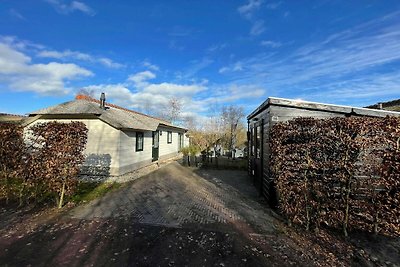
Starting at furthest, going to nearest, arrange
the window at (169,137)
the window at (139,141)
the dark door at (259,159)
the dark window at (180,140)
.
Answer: the dark window at (180,140), the window at (169,137), the window at (139,141), the dark door at (259,159)

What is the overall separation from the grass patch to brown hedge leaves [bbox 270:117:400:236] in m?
6.38

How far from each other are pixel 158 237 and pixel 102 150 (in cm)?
859

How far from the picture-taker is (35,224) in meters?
5.72

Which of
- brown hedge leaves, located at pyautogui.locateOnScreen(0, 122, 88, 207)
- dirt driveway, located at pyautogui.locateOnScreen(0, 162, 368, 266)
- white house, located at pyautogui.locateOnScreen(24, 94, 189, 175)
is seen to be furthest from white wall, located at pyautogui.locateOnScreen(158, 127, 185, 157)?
brown hedge leaves, located at pyautogui.locateOnScreen(0, 122, 88, 207)

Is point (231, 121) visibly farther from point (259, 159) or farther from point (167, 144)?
point (259, 159)

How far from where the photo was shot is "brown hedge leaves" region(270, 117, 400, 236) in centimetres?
485

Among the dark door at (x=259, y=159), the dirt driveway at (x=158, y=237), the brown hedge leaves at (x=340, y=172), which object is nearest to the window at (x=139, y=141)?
the dirt driveway at (x=158, y=237)

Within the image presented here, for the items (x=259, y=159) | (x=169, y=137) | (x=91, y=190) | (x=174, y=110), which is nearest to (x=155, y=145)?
(x=169, y=137)

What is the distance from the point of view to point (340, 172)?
5.19 meters

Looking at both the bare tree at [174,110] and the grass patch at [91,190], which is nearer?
the grass patch at [91,190]

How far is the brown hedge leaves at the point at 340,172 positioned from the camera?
485 cm

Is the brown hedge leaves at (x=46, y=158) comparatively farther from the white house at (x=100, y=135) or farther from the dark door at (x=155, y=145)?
the dark door at (x=155, y=145)

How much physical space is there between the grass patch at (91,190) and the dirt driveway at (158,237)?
0.58m

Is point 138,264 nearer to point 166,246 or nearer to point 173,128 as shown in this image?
point 166,246
